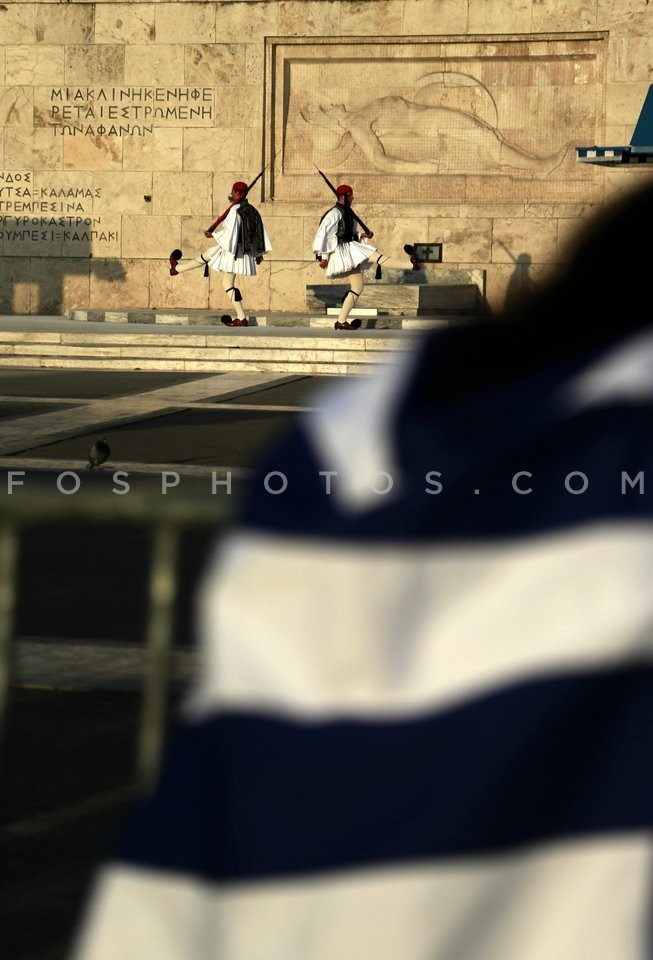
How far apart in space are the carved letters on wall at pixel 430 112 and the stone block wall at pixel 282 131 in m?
0.03

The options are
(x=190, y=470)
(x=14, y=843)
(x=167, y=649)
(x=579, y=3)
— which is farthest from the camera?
(x=579, y=3)

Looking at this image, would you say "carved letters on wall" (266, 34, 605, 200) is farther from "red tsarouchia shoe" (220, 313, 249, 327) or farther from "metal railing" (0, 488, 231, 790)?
"metal railing" (0, 488, 231, 790)

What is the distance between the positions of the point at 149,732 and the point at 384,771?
1423 mm

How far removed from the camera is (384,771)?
968 millimetres

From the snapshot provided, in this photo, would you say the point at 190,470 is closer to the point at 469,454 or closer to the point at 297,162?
the point at 469,454

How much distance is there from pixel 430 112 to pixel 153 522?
25515 mm

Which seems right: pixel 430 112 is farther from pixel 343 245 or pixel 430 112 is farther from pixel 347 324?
pixel 343 245

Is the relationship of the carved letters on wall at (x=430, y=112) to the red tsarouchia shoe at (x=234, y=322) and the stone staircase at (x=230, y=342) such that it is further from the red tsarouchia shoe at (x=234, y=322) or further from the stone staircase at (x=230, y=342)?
the red tsarouchia shoe at (x=234, y=322)

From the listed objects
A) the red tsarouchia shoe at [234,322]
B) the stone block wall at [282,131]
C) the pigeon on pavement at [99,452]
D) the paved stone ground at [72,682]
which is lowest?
the paved stone ground at [72,682]

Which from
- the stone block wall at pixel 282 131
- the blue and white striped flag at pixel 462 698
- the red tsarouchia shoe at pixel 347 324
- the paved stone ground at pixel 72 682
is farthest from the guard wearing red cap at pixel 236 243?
the blue and white striped flag at pixel 462 698

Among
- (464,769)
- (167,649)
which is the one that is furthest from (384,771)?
(167,649)

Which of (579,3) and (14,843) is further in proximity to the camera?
(579,3)

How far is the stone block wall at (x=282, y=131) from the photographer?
87.0 ft

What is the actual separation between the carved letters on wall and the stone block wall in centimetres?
3
